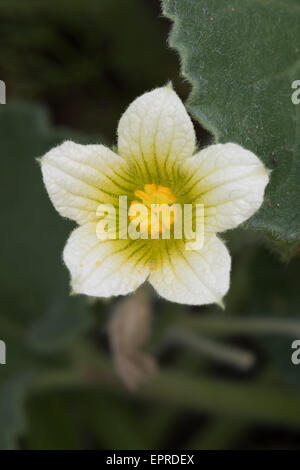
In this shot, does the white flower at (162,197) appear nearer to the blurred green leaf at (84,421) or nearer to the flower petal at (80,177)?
the flower petal at (80,177)


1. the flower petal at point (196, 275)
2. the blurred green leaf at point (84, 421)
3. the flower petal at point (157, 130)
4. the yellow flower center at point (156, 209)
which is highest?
the flower petal at point (157, 130)

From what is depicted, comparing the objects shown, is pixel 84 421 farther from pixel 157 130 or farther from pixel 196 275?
pixel 157 130

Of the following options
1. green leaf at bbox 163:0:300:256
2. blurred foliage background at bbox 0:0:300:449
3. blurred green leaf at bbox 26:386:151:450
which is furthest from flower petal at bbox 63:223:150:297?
blurred green leaf at bbox 26:386:151:450

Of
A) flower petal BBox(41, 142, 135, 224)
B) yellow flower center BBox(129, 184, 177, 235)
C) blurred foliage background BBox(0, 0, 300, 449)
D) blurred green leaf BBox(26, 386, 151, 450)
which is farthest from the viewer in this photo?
blurred green leaf BBox(26, 386, 151, 450)

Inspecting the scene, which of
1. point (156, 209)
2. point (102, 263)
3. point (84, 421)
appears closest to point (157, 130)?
point (156, 209)

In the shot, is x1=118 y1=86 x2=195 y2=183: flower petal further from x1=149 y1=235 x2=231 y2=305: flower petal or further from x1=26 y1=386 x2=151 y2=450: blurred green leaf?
x1=26 y1=386 x2=151 y2=450: blurred green leaf

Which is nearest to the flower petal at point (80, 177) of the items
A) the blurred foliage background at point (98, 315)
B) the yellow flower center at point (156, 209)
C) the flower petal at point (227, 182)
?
the yellow flower center at point (156, 209)
